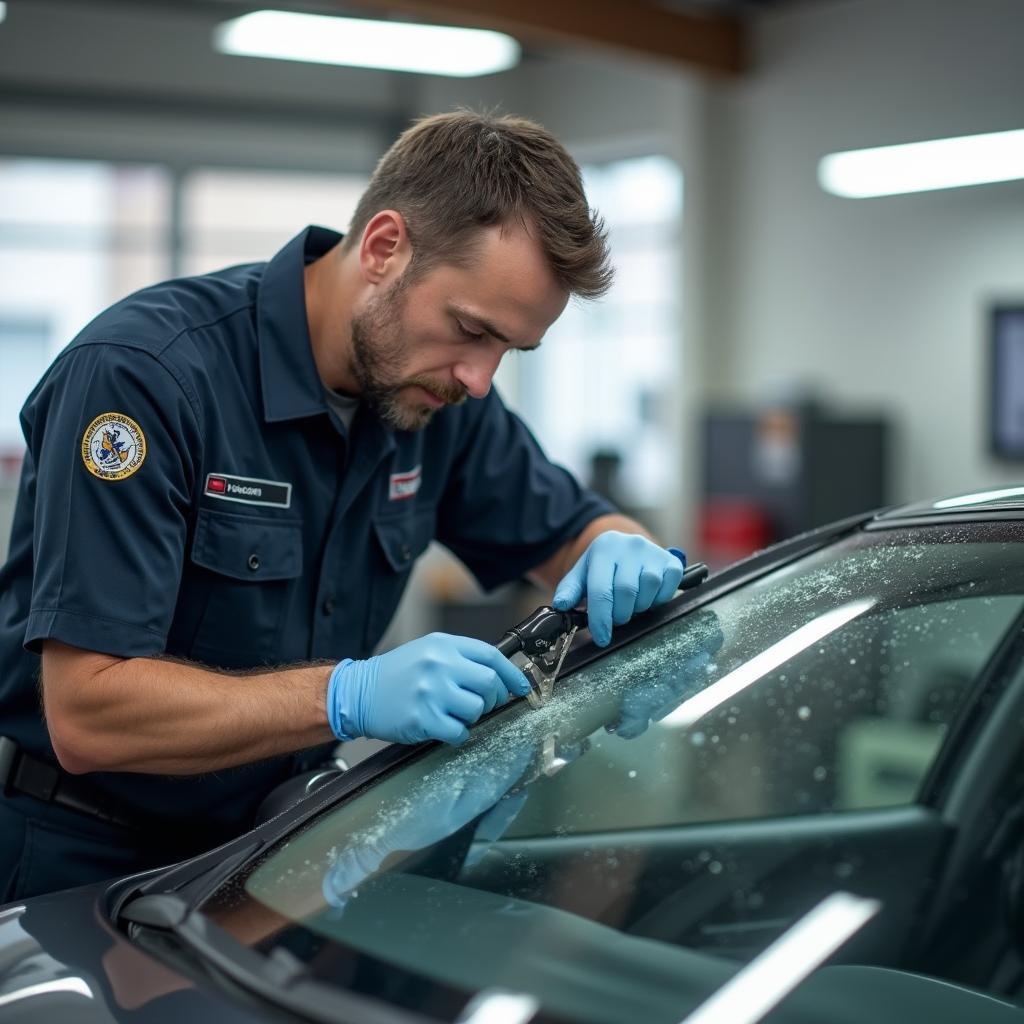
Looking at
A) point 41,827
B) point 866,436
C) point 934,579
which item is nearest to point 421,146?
point 934,579

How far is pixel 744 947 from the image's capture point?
87 centimetres

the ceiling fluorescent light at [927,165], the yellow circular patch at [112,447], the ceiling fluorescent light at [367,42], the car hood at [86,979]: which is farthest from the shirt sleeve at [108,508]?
the ceiling fluorescent light at [927,165]

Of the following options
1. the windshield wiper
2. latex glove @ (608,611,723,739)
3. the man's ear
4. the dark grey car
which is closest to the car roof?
the dark grey car

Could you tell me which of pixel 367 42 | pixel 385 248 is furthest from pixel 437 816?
pixel 367 42

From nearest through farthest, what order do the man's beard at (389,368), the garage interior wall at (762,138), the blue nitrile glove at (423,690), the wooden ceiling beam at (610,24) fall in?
the blue nitrile glove at (423,690) → the man's beard at (389,368) → the wooden ceiling beam at (610,24) → the garage interior wall at (762,138)

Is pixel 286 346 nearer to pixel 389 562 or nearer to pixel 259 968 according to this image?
pixel 389 562

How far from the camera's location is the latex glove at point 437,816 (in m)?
0.94

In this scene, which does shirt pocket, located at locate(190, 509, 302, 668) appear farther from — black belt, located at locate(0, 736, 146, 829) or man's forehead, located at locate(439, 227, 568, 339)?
man's forehead, located at locate(439, 227, 568, 339)

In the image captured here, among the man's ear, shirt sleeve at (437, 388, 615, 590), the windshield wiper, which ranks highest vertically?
the man's ear

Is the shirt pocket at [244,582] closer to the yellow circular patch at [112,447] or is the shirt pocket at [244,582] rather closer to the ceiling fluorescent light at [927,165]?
the yellow circular patch at [112,447]

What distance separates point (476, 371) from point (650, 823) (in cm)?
52

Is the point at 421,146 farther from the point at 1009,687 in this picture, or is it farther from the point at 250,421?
the point at 1009,687

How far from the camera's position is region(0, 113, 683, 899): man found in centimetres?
112

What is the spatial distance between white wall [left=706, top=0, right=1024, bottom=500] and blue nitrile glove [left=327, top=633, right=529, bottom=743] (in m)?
4.46
